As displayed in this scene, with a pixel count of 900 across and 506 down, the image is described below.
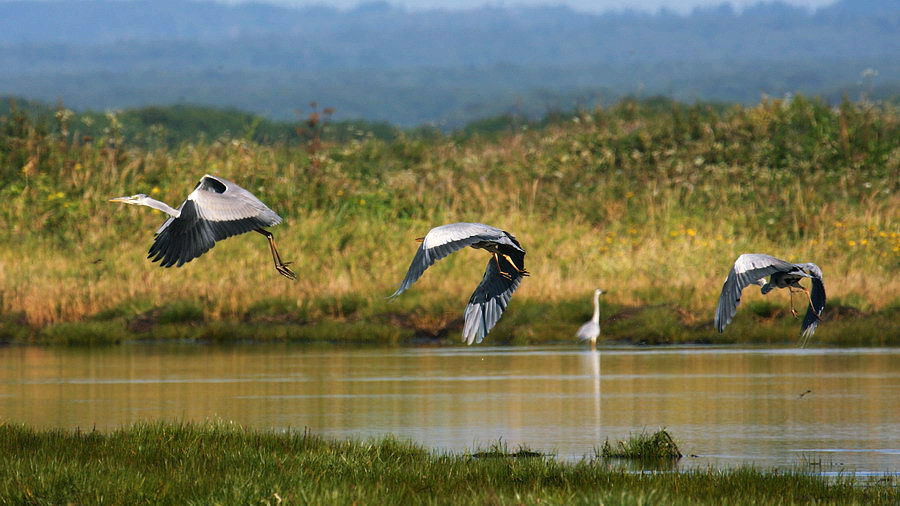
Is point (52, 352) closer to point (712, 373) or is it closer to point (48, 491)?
point (712, 373)

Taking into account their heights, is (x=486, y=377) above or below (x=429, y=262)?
below

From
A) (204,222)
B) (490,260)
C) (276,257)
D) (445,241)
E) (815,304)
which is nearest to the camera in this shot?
(445,241)

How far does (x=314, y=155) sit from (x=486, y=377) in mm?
16175

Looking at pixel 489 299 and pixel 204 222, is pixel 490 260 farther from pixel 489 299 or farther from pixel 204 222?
pixel 204 222

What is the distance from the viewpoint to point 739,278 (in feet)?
33.1

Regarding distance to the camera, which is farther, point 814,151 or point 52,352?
point 814,151

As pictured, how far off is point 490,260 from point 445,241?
1.60m

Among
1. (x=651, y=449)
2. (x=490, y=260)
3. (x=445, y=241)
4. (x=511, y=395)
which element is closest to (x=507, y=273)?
(x=490, y=260)

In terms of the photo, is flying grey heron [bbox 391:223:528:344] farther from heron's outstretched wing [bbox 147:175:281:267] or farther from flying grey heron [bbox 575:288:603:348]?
flying grey heron [bbox 575:288:603:348]

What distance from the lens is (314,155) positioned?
34906 mm

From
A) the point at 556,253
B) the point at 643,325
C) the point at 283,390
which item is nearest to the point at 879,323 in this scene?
the point at 643,325

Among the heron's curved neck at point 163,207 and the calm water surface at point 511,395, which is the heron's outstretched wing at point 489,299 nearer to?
the heron's curved neck at point 163,207

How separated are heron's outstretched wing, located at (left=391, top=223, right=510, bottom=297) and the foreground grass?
4.59ft

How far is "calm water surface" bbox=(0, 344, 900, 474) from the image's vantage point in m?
13.8
